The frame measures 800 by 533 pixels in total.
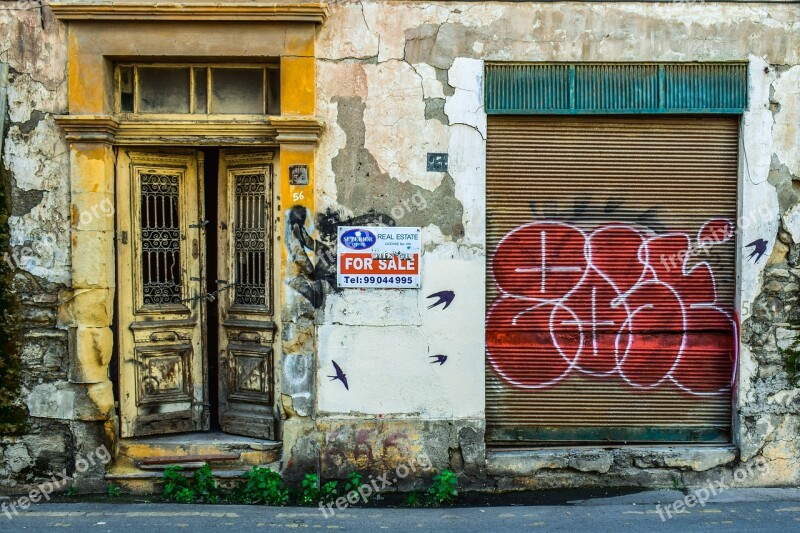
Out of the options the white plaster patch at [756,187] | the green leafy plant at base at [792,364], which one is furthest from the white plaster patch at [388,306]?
the green leafy plant at base at [792,364]

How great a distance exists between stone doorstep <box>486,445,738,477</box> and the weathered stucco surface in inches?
0.9

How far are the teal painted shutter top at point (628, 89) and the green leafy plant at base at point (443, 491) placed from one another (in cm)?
280

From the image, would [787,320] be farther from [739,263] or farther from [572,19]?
[572,19]

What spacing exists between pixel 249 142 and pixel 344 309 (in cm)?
149

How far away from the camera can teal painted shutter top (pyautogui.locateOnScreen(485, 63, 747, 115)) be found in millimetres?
5984

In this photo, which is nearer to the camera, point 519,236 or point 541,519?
point 541,519

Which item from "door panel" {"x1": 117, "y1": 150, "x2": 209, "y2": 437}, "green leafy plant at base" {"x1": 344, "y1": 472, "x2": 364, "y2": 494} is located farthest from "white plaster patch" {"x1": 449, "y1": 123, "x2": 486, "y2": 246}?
"door panel" {"x1": 117, "y1": 150, "x2": 209, "y2": 437}

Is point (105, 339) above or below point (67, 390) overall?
above

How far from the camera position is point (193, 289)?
6.34 m

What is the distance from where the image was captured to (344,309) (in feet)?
19.7

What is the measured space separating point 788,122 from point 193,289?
16.0 ft

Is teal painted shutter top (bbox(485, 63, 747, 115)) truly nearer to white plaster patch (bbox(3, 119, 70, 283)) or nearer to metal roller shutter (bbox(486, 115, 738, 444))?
metal roller shutter (bbox(486, 115, 738, 444))

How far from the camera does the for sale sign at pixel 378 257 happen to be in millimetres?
5980

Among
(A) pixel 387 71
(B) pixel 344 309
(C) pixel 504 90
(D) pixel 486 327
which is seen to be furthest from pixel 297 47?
(D) pixel 486 327
